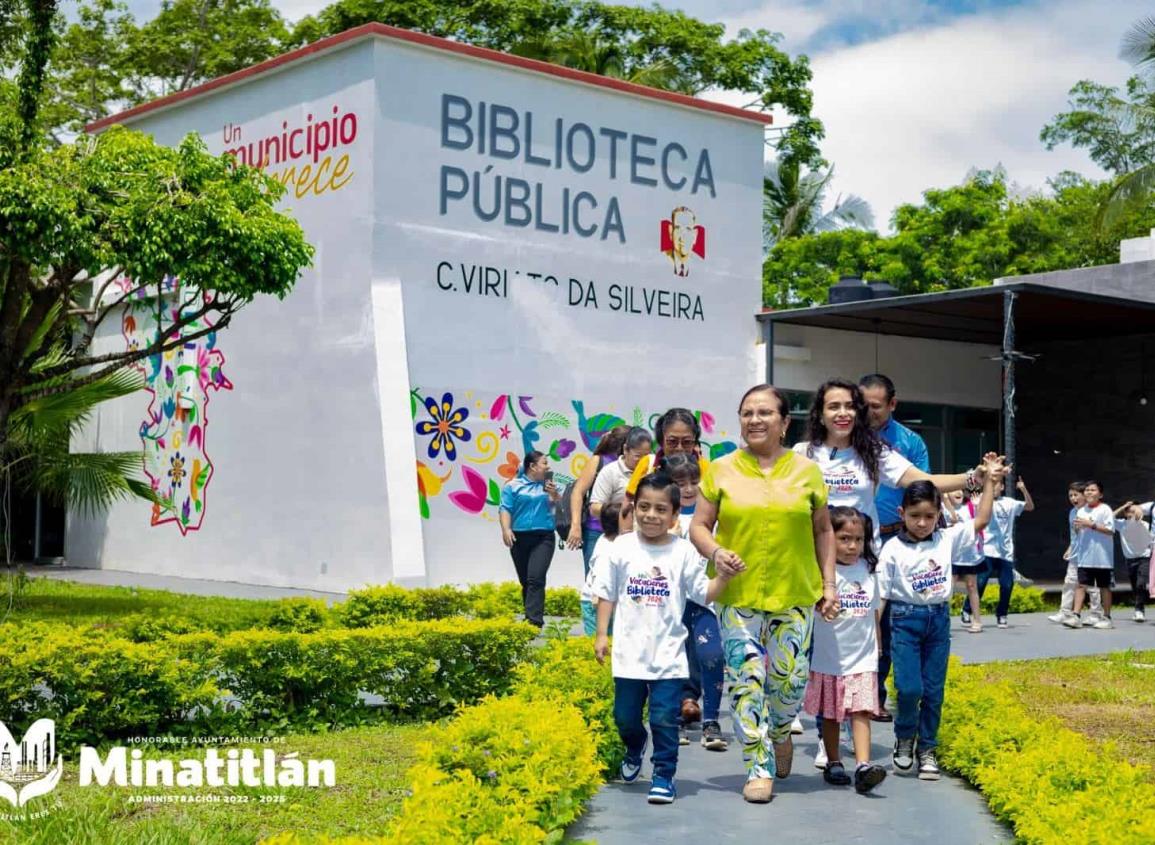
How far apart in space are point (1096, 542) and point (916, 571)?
31.2 feet

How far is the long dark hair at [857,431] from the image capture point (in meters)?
6.77

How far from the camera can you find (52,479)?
1455cm

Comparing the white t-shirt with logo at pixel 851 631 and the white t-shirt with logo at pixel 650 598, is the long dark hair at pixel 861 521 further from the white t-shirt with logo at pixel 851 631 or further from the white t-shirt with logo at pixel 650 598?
the white t-shirt with logo at pixel 650 598

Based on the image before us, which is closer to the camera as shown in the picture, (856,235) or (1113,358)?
(1113,358)

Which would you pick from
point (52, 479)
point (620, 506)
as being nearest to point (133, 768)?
point (620, 506)

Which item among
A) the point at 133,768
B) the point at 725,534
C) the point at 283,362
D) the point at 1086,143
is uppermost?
the point at 1086,143

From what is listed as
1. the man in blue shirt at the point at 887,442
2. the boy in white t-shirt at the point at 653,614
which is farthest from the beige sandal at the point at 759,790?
the man in blue shirt at the point at 887,442

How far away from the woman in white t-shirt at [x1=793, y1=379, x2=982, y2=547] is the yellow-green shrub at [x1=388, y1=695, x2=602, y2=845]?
1634mm

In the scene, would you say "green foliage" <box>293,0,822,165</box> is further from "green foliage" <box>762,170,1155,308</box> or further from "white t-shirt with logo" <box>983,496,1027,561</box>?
"white t-shirt with logo" <box>983,496,1027,561</box>

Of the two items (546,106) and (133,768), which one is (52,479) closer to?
(546,106)

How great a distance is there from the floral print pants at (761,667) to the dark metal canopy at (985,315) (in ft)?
40.6

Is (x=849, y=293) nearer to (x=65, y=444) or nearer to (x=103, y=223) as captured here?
(x=65, y=444)

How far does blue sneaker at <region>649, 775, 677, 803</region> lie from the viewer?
20.0 feet

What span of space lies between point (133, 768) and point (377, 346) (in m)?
10.0
